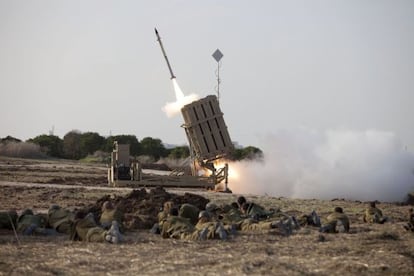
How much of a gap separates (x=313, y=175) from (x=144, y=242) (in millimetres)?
17455

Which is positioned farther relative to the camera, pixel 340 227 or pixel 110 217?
pixel 110 217

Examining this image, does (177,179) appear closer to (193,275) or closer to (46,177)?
(46,177)

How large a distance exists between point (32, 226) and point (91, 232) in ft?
5.66

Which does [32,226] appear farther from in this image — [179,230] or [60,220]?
[179,230]

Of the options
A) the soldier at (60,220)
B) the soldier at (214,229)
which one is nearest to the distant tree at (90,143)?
the soldier at (60,220)

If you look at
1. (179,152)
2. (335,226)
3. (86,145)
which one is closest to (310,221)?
(335,226)

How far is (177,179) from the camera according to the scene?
97.0ft

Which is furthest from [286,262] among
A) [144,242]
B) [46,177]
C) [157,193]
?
[46,177]

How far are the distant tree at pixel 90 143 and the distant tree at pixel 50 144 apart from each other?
82.8 inches

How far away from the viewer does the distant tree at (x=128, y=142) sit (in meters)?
65.4

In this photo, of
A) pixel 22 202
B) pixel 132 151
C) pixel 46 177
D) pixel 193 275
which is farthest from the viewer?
pixel 132 151

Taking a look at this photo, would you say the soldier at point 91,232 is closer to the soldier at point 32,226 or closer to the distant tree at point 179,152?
the soldier at point 32,226

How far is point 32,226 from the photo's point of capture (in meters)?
14.9

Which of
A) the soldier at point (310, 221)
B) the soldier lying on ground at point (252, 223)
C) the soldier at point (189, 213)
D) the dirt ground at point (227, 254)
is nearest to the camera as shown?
the dirt ground at point (227, 254)
